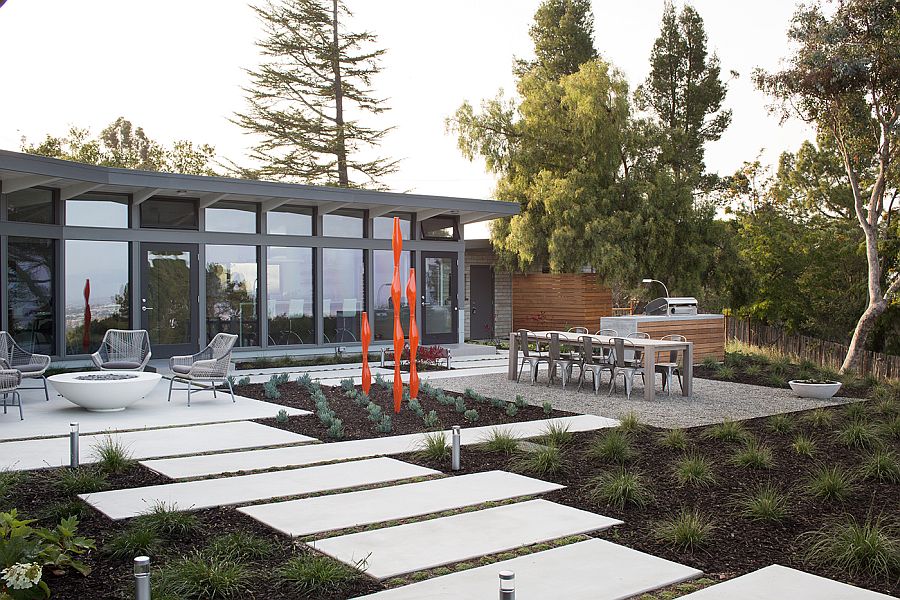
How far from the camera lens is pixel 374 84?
32.0 m

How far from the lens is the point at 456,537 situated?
4.77m

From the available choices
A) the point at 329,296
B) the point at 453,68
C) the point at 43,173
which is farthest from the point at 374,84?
the point at 43,173

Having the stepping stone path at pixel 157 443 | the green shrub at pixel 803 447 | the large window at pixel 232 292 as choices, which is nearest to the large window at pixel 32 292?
the large window at pixel 232 292

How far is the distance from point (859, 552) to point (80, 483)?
16.0 feet

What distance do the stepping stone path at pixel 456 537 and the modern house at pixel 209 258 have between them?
26.9 feet

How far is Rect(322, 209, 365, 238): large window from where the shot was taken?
55.2 ft

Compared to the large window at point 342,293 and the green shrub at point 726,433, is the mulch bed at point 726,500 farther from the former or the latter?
the large window at point 342,293

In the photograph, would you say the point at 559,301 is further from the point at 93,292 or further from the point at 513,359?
the point at 93,292

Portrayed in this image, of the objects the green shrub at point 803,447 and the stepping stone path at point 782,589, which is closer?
the stepping stone path at point 782,589

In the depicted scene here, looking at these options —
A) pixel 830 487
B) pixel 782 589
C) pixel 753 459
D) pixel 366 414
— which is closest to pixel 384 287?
pixel 366 414

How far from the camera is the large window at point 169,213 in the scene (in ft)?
47.9

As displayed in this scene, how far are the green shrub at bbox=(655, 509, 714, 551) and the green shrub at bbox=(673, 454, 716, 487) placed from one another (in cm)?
117

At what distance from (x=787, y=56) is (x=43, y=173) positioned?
12.5 metres

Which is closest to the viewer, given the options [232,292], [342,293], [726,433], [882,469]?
[882,469]
